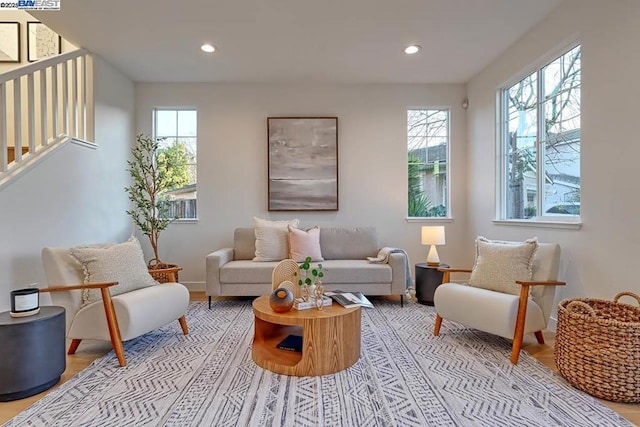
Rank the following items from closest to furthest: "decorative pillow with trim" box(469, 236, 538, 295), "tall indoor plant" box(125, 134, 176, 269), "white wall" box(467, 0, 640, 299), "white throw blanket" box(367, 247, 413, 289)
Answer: "white wall" box(467, 0, 640, 299), "decorative pillow with trim" box(469, 236, 538, 295), "white throw blanket" box(367, 247, 413, 289), "tall indoor plant" box(125, 134, 176, 269)

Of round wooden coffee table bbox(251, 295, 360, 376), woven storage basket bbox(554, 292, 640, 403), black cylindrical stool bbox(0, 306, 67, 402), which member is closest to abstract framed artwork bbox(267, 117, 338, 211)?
Result: round wooden coffee table bbox(251, 295, 360, 376)

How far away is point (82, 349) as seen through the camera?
2.65 m

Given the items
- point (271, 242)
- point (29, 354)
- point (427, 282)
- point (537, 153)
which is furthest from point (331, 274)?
point (29, 354)

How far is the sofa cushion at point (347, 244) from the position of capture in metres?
4.28

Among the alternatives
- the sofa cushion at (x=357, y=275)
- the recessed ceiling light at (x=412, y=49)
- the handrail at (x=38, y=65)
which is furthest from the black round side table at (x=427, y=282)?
the handrail at (x=38, y=65)

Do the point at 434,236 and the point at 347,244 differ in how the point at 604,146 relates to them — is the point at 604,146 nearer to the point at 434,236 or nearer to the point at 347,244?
the point at 434,236

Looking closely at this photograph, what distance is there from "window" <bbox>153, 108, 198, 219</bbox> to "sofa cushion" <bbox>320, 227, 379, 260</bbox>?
1.84m

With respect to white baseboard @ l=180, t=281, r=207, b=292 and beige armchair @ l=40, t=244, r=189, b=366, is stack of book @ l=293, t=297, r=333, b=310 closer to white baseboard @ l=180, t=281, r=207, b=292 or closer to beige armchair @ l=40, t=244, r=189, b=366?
beige armchair @ l=40, t=244, r=189, b=366

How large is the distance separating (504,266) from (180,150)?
13.5 feet

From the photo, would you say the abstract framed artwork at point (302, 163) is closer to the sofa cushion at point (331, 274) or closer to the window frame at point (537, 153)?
the sofa cushion at point (331, 274)

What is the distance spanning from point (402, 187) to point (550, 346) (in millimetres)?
2527

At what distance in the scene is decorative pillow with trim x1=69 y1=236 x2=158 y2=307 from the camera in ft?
8.13

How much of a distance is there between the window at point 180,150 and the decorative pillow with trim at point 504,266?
356 centimetres

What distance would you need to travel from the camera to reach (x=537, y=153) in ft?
10.8
